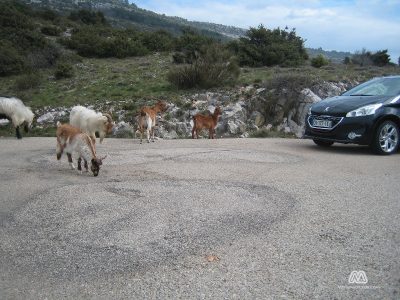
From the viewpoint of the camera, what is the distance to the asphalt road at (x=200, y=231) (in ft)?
12.6

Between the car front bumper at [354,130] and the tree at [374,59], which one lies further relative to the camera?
the tree at [374,59]

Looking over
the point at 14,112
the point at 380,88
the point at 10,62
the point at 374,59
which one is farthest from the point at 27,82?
the point at 374,59

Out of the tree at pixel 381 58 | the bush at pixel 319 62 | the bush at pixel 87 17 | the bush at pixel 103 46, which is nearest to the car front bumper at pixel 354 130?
the bush at pixel 319 62

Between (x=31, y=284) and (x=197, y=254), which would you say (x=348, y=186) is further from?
(x=31, y=284)

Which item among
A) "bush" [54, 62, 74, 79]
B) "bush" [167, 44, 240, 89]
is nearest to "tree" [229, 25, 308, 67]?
"bush" [167, 44, 240, 89]

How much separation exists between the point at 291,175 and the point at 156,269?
4273 mm

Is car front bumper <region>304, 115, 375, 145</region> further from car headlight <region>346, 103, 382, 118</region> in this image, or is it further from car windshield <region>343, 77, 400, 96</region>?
car windshield <region>343, 77, 400, 96</region>

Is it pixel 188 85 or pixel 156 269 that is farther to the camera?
pixel 188 85

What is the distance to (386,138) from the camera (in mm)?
10312

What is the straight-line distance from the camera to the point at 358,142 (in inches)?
400

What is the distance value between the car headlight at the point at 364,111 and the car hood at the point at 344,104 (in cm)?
8

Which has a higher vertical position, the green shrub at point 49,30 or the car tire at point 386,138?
the green shrub at point 49,30


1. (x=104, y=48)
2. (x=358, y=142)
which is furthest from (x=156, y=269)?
(x=104, y=48)

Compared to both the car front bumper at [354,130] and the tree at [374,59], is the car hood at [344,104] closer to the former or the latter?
the car front bumper at [354,130]
